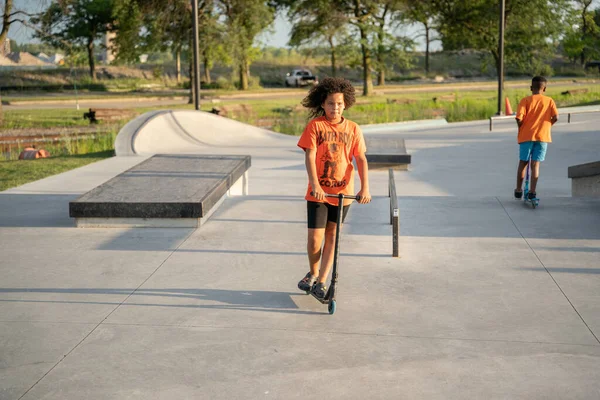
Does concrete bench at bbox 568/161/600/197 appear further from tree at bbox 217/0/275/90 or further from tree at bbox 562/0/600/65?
tree at bbox 562/0/600/65

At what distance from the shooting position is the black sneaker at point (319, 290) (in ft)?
17.9

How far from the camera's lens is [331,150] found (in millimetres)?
5383

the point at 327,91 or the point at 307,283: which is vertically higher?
the point at 327,91

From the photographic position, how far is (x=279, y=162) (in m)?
14.5

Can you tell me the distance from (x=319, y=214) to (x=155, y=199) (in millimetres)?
2980

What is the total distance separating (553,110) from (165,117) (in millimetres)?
10562

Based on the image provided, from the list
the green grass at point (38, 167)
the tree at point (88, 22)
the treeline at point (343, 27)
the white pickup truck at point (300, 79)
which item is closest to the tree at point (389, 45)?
the treeline at point (343, 27)

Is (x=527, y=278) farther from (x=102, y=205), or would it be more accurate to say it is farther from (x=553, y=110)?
(x=102, y=205)

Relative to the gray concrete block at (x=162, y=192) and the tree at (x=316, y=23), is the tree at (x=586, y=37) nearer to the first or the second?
the tree at (x=316, y=23)

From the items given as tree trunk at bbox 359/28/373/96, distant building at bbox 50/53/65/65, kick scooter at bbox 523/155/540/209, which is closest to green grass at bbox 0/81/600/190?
tree trunk at bbox 359/28/373/96

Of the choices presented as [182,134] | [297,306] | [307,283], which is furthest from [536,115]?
[182,134]

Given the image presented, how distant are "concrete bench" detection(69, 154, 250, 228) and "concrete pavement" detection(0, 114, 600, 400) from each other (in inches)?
6.4


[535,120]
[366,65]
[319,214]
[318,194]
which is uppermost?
[366,65]

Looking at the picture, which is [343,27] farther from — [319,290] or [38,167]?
[319,290]
